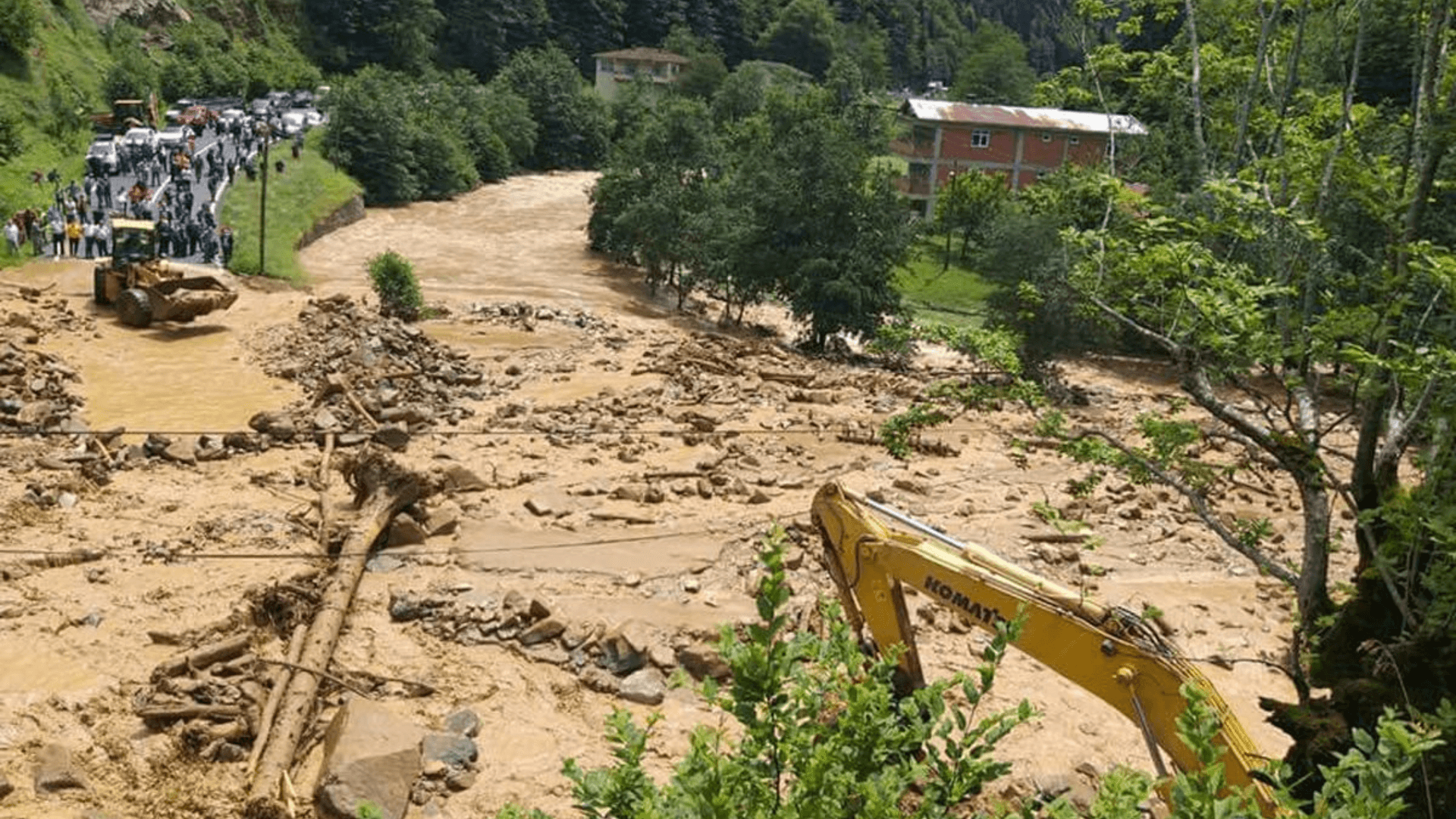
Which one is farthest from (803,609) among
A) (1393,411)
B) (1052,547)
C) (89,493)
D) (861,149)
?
(861,149)

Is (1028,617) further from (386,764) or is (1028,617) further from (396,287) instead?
(396,287)

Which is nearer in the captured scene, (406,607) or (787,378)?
(406,607)

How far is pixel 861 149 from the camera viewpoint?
35719mm

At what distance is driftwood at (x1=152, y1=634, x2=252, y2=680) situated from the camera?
12234mm

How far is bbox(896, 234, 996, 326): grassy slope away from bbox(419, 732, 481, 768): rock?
32.8m

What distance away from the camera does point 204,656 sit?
493 inches

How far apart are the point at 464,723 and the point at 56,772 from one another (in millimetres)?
3610

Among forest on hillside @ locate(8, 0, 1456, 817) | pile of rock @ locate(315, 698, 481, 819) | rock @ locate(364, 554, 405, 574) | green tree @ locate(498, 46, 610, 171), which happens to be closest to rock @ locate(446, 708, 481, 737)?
pile of rock @ locate(315, 698, 481, 819)

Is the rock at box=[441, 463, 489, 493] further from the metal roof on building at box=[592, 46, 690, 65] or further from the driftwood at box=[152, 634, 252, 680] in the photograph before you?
the metal roof on building at box=[592, 46, 690, 65]

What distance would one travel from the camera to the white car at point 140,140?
158 feet

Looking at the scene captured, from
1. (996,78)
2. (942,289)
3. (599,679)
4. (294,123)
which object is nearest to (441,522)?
(599,679)

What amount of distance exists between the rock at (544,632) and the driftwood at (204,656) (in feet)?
10.1

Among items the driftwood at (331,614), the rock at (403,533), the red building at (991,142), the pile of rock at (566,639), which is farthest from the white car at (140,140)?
the pile of rock at (566,639)

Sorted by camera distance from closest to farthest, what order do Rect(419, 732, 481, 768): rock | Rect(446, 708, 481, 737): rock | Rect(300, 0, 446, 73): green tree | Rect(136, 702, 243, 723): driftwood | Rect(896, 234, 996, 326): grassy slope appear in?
Rect(419, 732, 481, 768): rock
Rect(136, 702, 243, 723): driftwood
Rect(446, 708, 481, 737): rock
Rect(896, 234, 996, 326): grassy slope
Rect(300, 0, 446, 73): green tree
